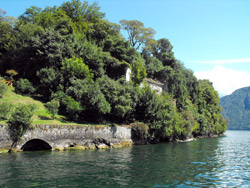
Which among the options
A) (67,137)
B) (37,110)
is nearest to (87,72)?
(37,110)

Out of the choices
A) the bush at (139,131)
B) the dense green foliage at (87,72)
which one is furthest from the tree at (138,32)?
the bush at (139,131)

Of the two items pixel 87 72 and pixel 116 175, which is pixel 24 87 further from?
pixel 116 175

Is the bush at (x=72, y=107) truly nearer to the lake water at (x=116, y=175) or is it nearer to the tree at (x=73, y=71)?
the tree at (x=73, y=71)

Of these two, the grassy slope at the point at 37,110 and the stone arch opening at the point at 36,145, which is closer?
the stone arch opening at the point at 36,145

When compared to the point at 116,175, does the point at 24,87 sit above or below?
above

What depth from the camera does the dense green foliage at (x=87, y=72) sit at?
1586 inches

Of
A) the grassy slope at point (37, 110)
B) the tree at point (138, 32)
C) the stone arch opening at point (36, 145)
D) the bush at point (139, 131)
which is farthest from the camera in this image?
the tree at point (138, 32)

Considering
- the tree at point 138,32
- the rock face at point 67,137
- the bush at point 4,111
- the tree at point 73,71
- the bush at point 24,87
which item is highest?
the tree at point 138,32

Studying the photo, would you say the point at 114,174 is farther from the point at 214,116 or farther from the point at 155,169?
the point at 214,116

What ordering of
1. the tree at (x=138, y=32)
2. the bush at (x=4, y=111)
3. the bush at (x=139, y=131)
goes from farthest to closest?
the tree at (x=138, y=32) → the bush at (x=139, y=131) → the bush at (x=4, y=111)

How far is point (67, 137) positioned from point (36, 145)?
4.83 meters

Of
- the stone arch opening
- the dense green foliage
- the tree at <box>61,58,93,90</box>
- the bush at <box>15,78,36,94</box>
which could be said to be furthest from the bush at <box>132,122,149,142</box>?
the bush at <box>15,78,36,94</box>

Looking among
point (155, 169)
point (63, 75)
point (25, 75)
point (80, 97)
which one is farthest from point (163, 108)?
point (25, 75)

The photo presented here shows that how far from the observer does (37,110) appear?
121 feet
